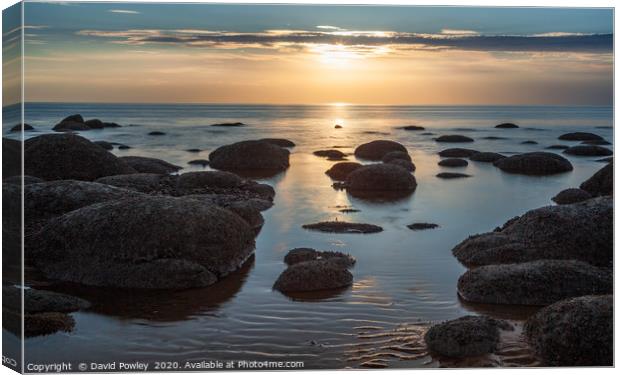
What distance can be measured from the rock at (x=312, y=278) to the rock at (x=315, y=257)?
173cm

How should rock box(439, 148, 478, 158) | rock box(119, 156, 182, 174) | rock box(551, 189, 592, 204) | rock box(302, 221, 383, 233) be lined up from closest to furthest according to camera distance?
rock box(302, 221, 383, 233), rock box(551, 189, 592, 204), rock box(119, 156, 182, 174), rock box(439, 148, 478, 158)

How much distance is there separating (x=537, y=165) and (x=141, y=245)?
2648 centimetres

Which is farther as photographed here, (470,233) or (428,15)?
(470,233)

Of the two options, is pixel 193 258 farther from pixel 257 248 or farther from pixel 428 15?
pixel 428 15

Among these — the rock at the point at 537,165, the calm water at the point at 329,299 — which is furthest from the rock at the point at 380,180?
the rock at the point at 537,165

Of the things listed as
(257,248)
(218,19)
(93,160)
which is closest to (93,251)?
(257,248)

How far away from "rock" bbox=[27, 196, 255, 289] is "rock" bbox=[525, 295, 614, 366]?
27.2ft

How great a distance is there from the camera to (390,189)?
34375 mm

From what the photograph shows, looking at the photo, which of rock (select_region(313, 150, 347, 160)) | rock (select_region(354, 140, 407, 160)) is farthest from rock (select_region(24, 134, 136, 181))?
rock (select_region(354, 140, 407, 160))

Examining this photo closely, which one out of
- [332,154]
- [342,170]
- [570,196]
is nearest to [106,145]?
[332,154]

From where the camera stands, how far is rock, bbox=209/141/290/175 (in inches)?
1708

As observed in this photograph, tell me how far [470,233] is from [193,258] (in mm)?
10271

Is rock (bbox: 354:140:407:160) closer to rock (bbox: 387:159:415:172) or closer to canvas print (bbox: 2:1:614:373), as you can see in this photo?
rock (bbox: 387:159:415:172)

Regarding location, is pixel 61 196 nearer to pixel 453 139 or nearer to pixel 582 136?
pixel 582 136
